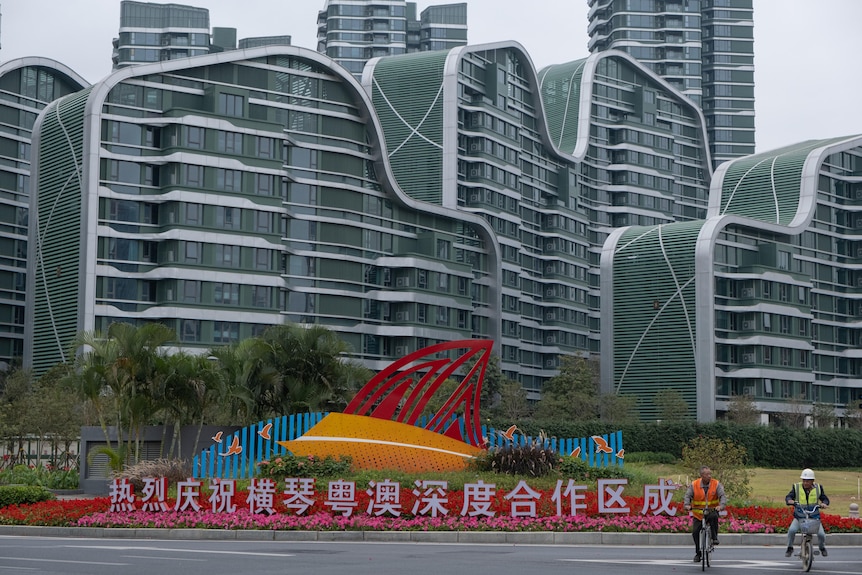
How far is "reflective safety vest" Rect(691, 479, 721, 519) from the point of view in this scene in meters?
A: 22.3

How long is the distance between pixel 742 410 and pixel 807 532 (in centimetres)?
7572

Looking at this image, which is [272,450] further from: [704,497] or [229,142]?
[229,142]

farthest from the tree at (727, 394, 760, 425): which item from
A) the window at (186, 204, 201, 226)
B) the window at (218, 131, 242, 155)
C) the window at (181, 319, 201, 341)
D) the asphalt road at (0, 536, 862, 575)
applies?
the asphalt road at (0, 536, 862, 575)

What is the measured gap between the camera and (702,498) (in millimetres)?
22406

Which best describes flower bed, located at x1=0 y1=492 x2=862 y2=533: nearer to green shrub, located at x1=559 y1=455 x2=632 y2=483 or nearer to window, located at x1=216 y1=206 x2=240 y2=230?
green shrub, located at x1=559 y1=455 x2=632 y2=483

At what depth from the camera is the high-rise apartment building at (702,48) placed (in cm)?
15800

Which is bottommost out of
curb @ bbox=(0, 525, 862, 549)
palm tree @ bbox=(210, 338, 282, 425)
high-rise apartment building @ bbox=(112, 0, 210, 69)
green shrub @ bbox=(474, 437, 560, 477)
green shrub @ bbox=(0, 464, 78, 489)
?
curb @ bbox=(0, 525, 862, 549)

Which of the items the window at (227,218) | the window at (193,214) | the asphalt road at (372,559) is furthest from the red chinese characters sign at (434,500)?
the window at (227,218)

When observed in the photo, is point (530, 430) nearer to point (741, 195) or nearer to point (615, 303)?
point (615, 303)

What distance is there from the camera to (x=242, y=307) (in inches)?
3324

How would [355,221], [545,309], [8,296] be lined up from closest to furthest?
[355,221]
[8,296]
[545,309]

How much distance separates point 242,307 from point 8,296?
2691 cm

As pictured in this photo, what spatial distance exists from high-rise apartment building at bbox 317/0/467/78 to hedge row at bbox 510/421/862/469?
90682mm

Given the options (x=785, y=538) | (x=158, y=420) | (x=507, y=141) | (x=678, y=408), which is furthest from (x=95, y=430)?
(x=507, y=141)
